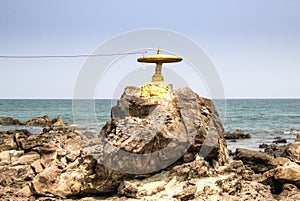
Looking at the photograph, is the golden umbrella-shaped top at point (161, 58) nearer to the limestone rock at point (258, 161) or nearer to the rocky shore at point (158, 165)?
the rocky shore at point (158, 165)

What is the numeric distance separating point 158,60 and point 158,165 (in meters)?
2.75

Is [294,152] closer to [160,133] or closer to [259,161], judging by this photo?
[259,161]

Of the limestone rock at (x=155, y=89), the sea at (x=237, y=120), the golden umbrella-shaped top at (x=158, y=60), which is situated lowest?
the sea at (x=237, y=120)

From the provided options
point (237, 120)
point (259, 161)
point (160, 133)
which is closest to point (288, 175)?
point (259, 161)

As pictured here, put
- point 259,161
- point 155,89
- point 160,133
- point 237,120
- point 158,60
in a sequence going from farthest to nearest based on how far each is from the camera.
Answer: point 237,120 < point 259,161 < point 158,60 < point 155,89 < point 160,133

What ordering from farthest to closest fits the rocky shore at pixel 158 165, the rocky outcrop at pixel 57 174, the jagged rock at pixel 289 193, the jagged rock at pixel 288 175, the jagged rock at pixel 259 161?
the jagged rock at pixel 259 161 → the jagged rock at pixel 288 175 → the jagged rock at pixel 289 193 → the rocky outcrop at pixel 57 174 → the rocky shore at pixel 158 165

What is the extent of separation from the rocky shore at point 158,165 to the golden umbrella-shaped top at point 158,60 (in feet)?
1.94

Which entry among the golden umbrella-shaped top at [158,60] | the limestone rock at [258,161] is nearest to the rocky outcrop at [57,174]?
the golden umbrella-shaped top at [158,60]

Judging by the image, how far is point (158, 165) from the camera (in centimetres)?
796

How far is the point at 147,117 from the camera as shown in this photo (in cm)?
842

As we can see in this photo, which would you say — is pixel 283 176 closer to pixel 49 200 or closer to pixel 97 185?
pixel 97 185

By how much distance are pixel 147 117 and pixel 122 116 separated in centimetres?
88

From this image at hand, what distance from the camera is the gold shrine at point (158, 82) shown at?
8.74m

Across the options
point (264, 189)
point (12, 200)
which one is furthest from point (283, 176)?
point (12, 200)
